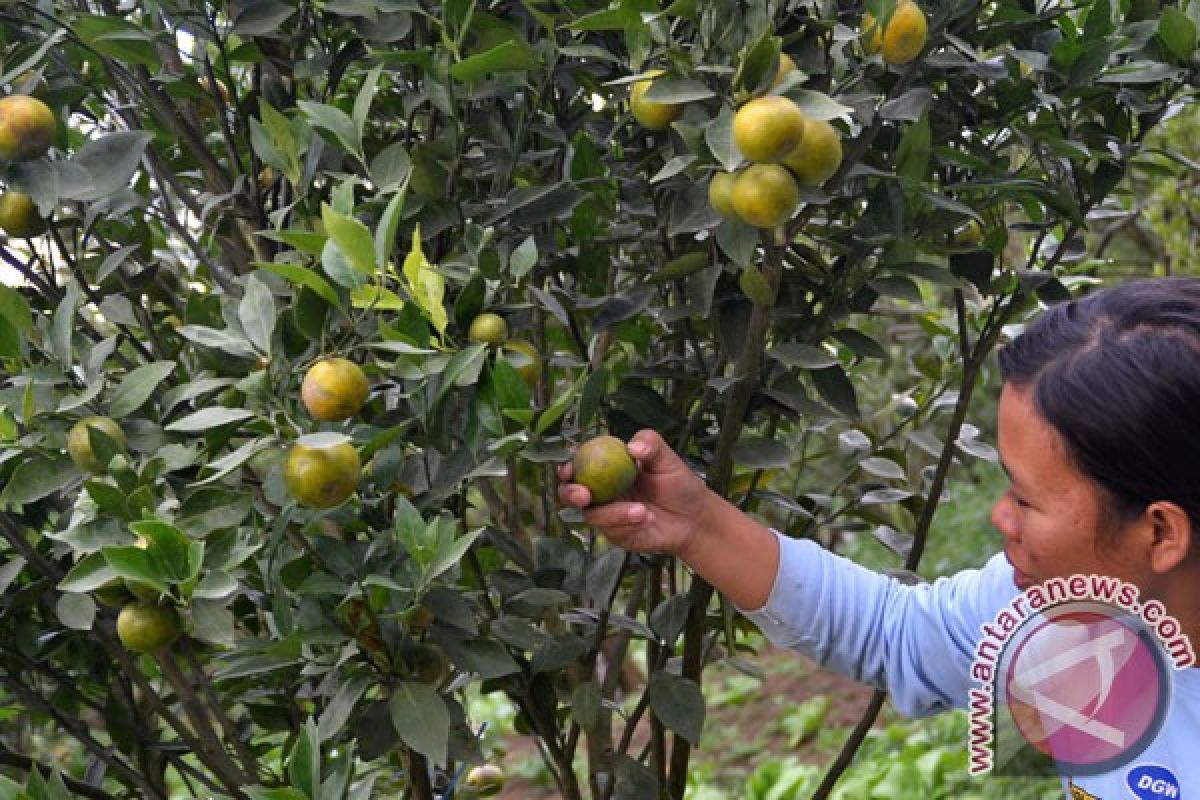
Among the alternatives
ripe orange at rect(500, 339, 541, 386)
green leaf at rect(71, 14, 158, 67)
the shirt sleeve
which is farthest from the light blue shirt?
green leaf at rect(71, 14, 158, 67)

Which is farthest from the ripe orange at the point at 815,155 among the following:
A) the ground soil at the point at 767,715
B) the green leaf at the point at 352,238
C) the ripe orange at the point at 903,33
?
the ground soil at the point at 767,715

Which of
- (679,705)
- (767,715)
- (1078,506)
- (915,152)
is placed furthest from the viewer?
(767,715)

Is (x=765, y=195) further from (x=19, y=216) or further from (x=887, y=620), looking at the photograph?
(x=19, y=216)

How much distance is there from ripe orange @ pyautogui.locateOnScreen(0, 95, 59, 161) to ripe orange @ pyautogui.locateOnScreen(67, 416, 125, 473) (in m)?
0.27

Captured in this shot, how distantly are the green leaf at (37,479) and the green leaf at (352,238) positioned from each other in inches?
14.0

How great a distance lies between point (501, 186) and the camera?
1536 millimetres

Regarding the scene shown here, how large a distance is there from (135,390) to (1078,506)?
0.87 meters

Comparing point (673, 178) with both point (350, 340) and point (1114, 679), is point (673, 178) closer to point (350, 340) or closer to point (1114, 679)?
point (350, 340)

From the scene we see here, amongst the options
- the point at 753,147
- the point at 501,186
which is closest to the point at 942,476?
the point at 501,186

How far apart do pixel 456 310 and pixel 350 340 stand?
0.11 meters

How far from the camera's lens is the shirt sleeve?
1650 mm

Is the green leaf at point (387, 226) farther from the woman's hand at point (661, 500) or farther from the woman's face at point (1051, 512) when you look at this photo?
the woman's face at point (1051, 512)

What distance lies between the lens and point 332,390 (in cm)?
119

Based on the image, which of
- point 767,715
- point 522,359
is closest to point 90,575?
point 522,359
